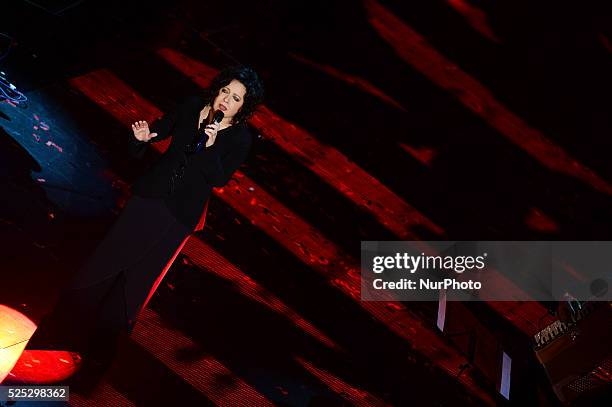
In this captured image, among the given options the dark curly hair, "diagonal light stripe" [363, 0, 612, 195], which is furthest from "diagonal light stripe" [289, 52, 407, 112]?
the dark curly hair

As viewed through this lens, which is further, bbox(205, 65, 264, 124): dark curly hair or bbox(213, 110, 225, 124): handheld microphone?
bbox(205, 65, 264, 124): dark curly hair

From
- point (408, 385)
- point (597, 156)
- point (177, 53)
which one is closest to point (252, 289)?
point (408, 385)

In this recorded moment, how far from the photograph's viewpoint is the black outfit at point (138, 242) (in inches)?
132

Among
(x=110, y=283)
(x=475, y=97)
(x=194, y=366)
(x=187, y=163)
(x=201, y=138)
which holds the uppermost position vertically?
(x=475, y=97)

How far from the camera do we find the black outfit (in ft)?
11.0

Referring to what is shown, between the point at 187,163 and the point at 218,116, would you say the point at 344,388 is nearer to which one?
the point at 187,163

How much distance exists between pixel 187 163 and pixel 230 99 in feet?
1.40

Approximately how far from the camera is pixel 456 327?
373cm

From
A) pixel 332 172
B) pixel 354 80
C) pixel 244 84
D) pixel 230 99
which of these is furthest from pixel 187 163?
pixel 354 80

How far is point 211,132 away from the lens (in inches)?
132

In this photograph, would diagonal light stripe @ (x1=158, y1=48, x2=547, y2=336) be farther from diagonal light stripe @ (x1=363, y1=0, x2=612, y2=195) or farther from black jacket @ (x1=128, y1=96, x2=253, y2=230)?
diagonal light stripe @ (x1=363, y1=0, x2=612, y2=195)

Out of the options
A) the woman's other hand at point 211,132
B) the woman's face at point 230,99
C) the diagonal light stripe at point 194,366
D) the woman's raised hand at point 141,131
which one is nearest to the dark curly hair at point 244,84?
the woman's face at point 230,99

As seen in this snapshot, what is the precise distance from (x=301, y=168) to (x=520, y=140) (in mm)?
1640

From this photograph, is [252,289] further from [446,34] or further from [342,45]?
[446,34]
